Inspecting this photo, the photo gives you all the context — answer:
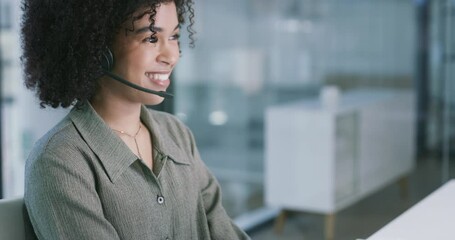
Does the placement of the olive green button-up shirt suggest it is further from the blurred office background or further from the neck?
the blurred office background

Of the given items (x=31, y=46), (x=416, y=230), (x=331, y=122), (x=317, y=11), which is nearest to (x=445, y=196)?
(x=416, y=230)

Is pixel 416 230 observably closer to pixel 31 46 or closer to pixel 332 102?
pixel 31 46

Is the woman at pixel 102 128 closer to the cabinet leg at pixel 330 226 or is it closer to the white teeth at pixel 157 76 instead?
the white teeth at pixel 157 76

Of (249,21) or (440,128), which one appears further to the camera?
(249,21)

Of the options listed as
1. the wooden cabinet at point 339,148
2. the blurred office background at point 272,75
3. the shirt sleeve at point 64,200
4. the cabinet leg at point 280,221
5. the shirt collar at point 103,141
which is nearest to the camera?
the shirt sleeve at point 64,200

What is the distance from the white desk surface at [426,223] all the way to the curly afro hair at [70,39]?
26.4 inches

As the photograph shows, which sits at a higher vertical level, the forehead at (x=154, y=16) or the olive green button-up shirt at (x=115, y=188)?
the forehead at (x=154, y=16)

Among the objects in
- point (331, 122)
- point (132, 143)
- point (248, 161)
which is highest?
point (132, 143)

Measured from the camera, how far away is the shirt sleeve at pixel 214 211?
1.81m

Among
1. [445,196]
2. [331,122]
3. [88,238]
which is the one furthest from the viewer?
[331,122]

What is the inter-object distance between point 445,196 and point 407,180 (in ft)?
4.75

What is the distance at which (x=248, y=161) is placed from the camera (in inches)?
157

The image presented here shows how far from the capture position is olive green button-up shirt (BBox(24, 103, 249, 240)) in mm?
1450

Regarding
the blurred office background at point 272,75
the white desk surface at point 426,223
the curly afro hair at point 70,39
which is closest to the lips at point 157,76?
the curly afro hair at point 70,39
